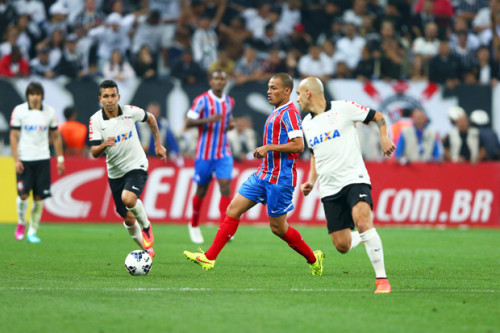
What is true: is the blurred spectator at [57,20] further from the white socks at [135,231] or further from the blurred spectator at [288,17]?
the white socks at [135,231]

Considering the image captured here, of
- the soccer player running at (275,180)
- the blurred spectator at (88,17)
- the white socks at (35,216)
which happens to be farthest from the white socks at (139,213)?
the blurred spectator at (88,17)

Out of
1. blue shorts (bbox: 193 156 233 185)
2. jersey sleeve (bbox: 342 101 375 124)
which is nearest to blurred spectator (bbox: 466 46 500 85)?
blue shorts (bbox: 193 156 233 185)

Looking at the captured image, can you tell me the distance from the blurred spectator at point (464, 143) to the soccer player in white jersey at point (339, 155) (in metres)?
12.5

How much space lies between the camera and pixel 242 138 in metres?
21.2

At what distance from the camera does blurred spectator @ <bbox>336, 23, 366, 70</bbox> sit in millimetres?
23219

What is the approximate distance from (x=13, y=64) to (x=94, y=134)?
35.7 ft

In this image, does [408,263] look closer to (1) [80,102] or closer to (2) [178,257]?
(2) [178,257]

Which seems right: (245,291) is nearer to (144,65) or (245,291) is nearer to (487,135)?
(144,65)

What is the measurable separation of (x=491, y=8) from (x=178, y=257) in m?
15.1

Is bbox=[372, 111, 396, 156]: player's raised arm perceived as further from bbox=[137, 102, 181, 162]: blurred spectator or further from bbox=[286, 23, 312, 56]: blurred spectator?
bbox=[286, 23, 312, 56]: blurred spectator

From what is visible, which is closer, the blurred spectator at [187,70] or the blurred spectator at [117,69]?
the blurred spectator at [117,69]

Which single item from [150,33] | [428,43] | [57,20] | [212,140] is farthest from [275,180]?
[428,43]

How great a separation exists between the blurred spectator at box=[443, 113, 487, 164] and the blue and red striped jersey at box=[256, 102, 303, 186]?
38.5 ft

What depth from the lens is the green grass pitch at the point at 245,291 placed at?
6.95 metres
